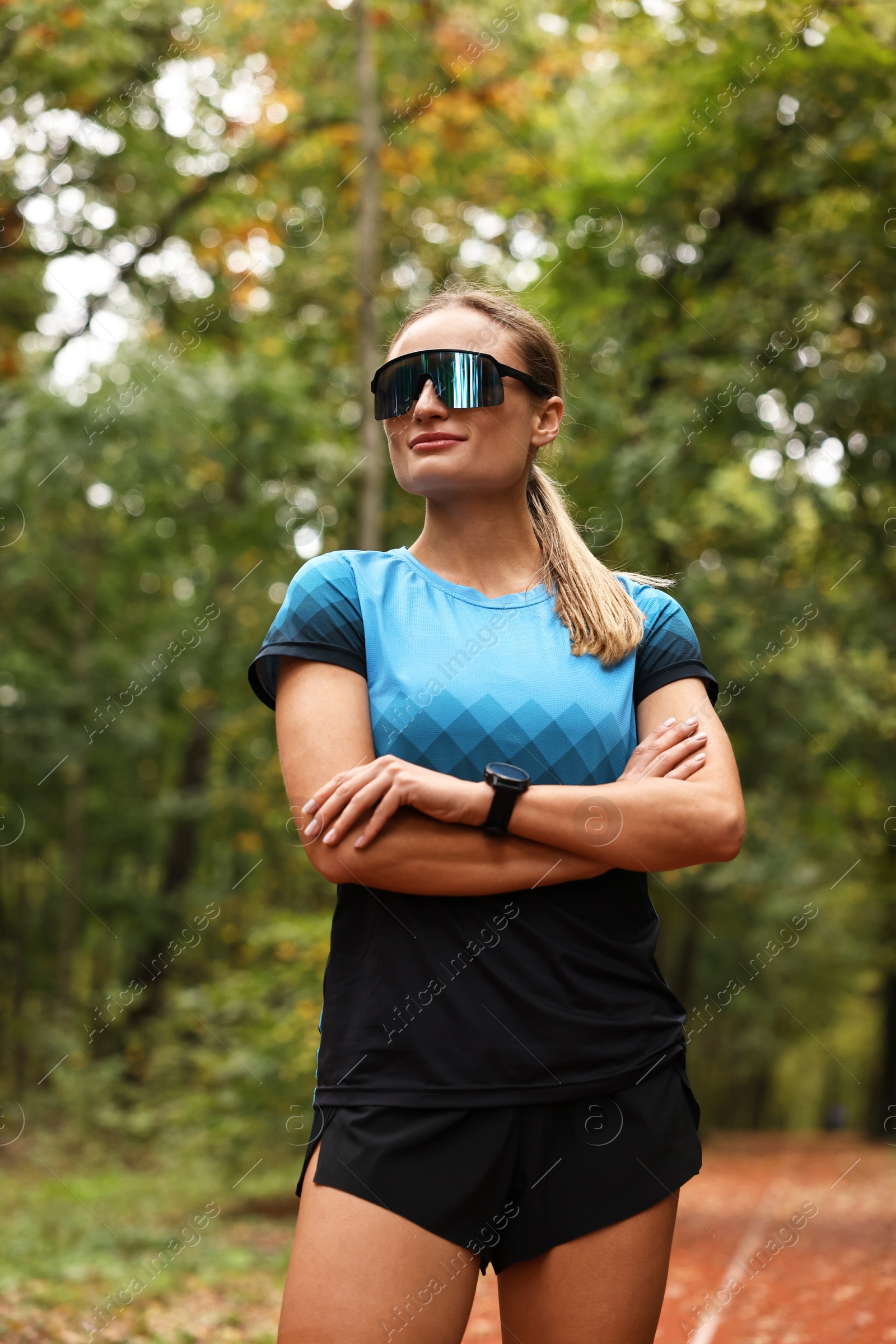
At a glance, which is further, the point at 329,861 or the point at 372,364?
the point at 372,364

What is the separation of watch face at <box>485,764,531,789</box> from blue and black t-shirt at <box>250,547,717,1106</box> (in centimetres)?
6

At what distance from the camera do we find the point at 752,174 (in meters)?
9.93

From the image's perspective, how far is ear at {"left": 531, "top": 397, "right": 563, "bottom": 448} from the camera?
2.31m

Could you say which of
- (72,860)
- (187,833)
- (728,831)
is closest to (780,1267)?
(728,831)

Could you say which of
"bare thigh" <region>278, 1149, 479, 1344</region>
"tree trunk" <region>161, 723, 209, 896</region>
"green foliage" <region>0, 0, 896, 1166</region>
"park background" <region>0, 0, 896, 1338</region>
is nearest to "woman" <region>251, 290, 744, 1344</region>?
"bare thigh" <region>278, 1149, 479, 1344</region>

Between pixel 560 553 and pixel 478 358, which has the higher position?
pixel 478 358

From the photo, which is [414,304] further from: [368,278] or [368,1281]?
[368,1281]

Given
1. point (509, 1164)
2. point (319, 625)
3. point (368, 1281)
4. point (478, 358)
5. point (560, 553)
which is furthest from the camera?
point (560, 553)

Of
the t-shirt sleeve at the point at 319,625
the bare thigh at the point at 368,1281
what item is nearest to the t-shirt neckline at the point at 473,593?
the t-shirt sleeve at the point at 319,625

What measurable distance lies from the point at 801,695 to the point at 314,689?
396 inches

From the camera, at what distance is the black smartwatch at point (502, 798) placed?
1.94m

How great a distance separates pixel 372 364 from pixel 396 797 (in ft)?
23.7

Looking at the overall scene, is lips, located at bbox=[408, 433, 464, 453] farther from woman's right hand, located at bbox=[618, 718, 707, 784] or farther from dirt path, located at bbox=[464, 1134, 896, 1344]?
A: dirt path, located at bbox=[464, 1134, 896, 1344]

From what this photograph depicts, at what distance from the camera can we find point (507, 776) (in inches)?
76.4
